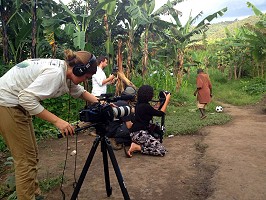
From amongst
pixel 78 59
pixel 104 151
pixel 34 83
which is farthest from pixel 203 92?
pixel 34 83

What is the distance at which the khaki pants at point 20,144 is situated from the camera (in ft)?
7.79

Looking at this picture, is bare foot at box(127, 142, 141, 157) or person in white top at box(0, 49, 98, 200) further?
bare foot at box(127, 142, 141, 157)

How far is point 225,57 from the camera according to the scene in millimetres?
14703

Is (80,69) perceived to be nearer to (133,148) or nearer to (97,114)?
(97,114)

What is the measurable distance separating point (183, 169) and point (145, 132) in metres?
0.94

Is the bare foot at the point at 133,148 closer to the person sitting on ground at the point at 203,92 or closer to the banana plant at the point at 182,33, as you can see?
the person sitting on ground at the point at 203,92

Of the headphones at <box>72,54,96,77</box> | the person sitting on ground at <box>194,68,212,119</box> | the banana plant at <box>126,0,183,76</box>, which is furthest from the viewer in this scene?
the banana plant at <box>126,0,183,76</box>

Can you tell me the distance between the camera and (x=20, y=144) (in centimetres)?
246

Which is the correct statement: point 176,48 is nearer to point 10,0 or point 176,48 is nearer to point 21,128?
point 10,0

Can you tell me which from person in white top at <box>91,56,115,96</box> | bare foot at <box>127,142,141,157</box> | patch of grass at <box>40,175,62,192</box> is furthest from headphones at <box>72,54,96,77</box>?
person in white top at <box>91,56,115,96</box>

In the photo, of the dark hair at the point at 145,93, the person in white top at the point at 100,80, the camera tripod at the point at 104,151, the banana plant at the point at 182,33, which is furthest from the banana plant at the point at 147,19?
the camera tripod at the point at 104,151

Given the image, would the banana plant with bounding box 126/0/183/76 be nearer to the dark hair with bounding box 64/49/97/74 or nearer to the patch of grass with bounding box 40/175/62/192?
the patch of grass with bounding box 40/175/62/192

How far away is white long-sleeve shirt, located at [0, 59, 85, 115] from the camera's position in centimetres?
211

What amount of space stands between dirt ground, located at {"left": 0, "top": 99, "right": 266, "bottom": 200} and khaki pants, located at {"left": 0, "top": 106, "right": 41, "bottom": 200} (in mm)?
375
